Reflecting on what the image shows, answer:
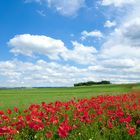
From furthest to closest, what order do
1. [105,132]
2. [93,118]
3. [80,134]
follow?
[93,118] < [105,132] < [80,134]

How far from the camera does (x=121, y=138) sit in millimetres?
9391

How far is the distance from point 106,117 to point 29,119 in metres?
3.78

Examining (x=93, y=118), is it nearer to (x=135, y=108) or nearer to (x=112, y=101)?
(x=135, y=108)

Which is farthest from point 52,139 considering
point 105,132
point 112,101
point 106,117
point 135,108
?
point 112,101

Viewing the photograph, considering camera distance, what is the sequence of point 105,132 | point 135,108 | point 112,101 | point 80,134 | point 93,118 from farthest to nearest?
point 112,101, point 135,108, point 93,118, point 105,132, point 80,134

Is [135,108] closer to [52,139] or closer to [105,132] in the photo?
[105,132]

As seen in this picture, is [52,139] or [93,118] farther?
[93,118]

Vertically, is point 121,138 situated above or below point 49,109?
below

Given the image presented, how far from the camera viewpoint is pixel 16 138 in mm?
8430

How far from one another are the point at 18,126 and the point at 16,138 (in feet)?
2.55

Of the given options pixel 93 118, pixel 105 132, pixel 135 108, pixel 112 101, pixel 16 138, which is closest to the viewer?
pixel 16 138

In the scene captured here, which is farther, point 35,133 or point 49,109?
point 49,109

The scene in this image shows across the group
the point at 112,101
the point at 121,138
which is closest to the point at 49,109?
the point at 121,138

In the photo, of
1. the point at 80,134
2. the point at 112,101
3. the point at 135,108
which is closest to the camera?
the point at 80,134
